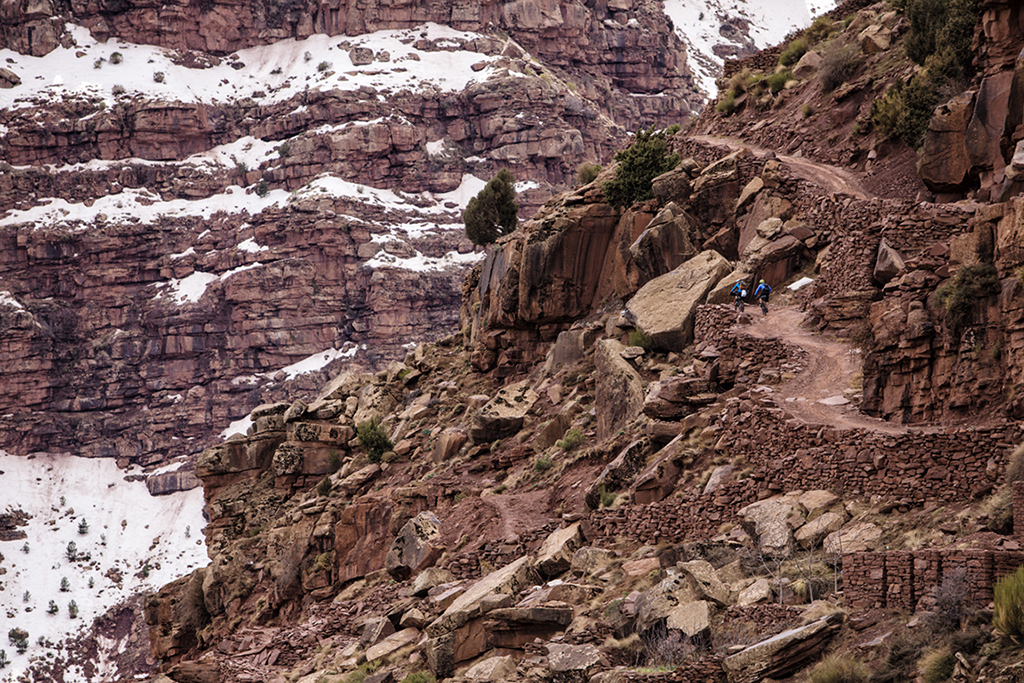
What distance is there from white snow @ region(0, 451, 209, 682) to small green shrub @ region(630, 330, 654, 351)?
98211 millimetres

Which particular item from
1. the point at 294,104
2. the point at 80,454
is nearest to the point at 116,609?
the point at 80,454

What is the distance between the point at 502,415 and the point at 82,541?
117 m

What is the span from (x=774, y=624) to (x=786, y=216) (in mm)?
21298

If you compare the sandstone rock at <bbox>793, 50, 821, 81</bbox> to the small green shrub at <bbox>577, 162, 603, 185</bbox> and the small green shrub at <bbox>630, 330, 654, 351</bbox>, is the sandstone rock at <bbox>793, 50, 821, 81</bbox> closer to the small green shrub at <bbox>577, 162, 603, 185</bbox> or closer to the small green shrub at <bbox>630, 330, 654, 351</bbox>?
the small green shrub at <bbox>577, 162, 603, 185</bbox>

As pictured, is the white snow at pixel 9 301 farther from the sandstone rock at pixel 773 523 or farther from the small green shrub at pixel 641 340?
the sandstone rock at pixel 773 523

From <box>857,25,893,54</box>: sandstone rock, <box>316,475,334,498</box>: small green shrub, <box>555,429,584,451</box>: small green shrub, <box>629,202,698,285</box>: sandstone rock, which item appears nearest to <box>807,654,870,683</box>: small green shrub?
<box>555,429,584,451</box>: small green shrub

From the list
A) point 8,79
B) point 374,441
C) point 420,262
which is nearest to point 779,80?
point 374,441

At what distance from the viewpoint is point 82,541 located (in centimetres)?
13825

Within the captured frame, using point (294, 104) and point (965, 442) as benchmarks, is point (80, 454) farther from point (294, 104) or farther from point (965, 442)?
point (965, 442)

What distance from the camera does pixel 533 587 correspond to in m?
22.6

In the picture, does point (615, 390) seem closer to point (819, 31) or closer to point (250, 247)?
point (819, 31)

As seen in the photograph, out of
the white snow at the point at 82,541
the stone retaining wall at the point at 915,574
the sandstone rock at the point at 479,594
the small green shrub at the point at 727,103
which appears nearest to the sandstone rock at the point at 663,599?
the stone retaining wall at the point at 915,574

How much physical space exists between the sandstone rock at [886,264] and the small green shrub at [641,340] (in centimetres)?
660

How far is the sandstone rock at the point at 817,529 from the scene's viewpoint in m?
18.4
